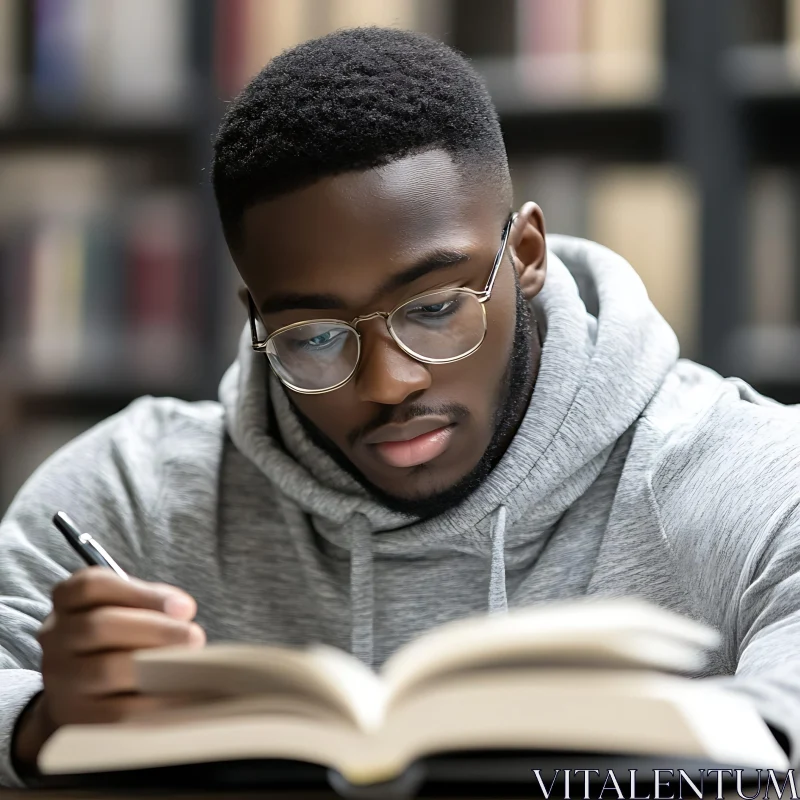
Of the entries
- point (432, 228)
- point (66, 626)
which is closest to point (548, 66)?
point (432, 228)

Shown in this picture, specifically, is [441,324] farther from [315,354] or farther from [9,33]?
[9,33]

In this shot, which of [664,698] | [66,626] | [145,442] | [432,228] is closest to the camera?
Result: [664,698]

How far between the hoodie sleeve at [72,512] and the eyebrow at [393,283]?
352 millimetres

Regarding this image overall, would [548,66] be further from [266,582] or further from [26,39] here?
[266,582]

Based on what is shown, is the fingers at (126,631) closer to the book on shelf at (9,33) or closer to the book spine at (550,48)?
the book spine at (550,48)

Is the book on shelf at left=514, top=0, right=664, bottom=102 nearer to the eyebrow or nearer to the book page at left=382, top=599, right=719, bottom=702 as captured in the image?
the eyebrow

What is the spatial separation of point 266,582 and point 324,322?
0.35 m

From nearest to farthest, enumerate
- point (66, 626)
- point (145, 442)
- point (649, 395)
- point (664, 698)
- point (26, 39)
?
point (664, 698)
point (66, 626)
point (649, 395)
point (145, 442)
point (26, 39)

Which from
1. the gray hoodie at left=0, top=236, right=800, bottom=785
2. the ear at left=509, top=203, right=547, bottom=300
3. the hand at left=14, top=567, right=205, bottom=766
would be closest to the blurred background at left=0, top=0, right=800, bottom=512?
the gray hoodie at left=0, top=236, right=800, bottom=785

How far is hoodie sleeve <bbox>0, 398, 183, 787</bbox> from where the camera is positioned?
3.70ft

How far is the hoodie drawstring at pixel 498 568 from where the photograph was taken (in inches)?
43.0

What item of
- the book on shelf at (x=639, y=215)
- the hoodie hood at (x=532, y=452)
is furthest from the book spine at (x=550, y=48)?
the hoodie hood at (x=532, y=452)

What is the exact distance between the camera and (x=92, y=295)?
217 cm

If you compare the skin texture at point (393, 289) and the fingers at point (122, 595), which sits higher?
the skin texture at point (393, 289)
